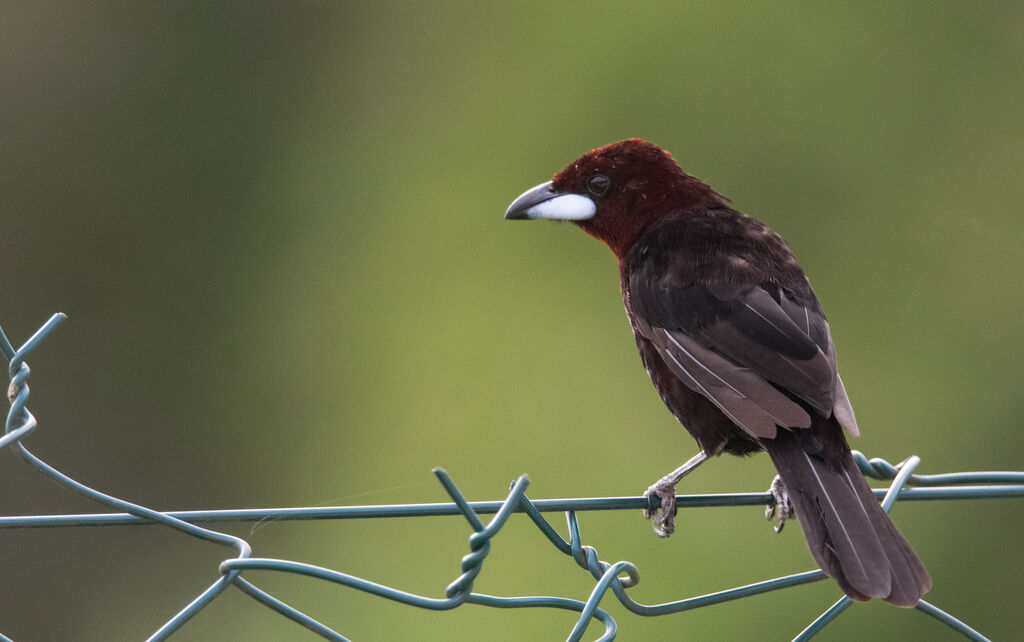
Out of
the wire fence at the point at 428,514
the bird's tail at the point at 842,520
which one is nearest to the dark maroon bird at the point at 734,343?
the bird's tail at the point at 842,520

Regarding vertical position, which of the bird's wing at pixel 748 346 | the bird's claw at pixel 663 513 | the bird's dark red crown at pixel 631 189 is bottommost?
the bird's claw at pixel 663 513

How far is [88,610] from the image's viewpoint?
763 centimetres

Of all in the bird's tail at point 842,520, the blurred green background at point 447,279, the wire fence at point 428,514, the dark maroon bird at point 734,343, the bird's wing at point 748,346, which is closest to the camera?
the wire fence at point 428,514

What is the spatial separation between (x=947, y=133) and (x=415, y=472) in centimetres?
312

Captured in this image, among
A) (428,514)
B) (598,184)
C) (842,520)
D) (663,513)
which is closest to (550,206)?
(598,184)

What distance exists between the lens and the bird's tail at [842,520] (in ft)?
8.64

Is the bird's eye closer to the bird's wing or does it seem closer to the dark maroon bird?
the dark maroon bird

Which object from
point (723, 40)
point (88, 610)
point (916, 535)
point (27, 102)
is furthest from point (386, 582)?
point (27, 102)

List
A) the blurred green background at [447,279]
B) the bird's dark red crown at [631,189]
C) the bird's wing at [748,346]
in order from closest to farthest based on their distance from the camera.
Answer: the bird's wing at [748,346]
the bird's dark red crown at [631,189]
the blurred green background at [447,279]

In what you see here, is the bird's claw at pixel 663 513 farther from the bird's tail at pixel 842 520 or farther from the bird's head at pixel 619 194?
the bird's head at pixel 619 194

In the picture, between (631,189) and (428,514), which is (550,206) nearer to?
(631,189)

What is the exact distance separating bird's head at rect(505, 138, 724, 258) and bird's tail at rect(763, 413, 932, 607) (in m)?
1.09

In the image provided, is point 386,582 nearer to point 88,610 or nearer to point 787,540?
point 787,540

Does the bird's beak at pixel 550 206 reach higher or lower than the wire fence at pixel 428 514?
higher
